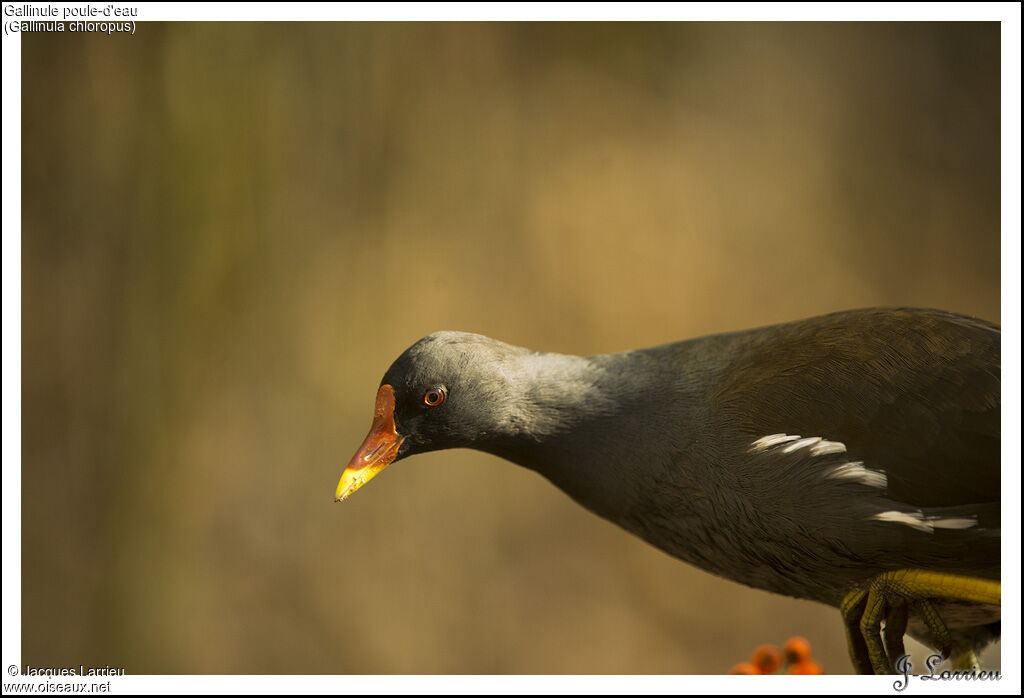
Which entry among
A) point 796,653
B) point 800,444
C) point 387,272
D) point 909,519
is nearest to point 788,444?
point 800,444

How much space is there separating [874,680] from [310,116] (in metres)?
2.12

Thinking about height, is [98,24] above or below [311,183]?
above

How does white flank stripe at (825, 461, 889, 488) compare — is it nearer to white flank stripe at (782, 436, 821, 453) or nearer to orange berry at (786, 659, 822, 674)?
white flank stripe at (782, 436, 821, 453)

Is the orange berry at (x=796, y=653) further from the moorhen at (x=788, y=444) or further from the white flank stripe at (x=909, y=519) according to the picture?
the white flank stripe at (x=909, y=519)

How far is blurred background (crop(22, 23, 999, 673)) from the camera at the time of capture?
253 cm

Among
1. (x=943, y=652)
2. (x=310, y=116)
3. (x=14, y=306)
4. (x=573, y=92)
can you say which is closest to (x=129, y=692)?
(x=14, y=306)

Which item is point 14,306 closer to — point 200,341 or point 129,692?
point 129,692

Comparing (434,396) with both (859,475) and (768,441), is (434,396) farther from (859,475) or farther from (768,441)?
(859,475)

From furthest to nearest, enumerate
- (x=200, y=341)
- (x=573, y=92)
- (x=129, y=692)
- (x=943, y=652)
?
(x=200, y=341), (x=573, y=92), (x=129, y=692), (x=943, y=652)

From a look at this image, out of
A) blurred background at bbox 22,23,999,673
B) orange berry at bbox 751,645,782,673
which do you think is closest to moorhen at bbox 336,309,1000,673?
orange berry at bbox 751,645,782,673

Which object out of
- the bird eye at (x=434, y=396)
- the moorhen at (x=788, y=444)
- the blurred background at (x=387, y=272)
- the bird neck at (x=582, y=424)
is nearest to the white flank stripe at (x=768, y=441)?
the moorhen at (x=788, y=444)

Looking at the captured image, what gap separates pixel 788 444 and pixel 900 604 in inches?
11.7

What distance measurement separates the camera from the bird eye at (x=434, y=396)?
62.6 inches

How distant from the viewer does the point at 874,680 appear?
1.44 meters
